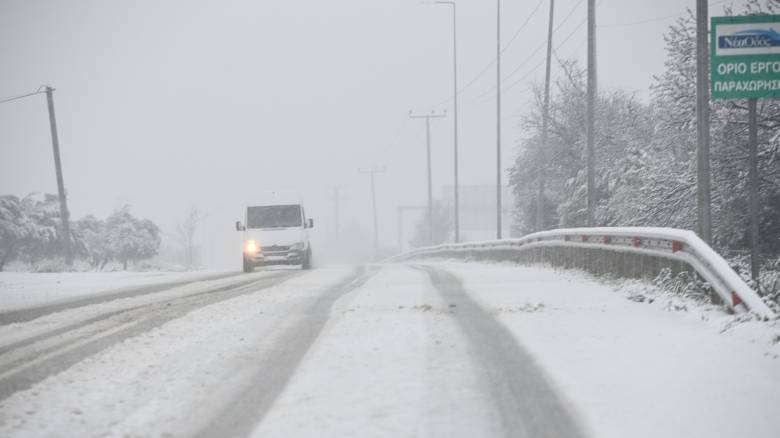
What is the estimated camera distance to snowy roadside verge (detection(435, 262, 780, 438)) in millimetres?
3387

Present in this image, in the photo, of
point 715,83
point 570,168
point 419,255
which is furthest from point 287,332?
point 419,255

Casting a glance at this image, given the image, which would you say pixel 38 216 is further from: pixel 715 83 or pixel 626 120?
pixel 715 83

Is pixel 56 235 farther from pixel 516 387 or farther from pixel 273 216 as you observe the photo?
pixel 516 387

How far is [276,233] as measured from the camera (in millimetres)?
20406

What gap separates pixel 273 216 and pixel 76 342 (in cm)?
1557

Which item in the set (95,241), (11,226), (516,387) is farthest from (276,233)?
(95,241)

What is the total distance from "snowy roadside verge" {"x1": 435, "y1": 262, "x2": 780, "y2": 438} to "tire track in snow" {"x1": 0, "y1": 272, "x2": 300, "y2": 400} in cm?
357

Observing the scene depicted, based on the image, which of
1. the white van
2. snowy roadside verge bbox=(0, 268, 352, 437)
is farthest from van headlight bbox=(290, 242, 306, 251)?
snowy roadside verge bbox=(0, 268, 352, 437)

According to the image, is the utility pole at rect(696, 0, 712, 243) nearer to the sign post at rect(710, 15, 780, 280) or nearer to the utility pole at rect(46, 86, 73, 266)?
the sign post at rect(710, 15, 780, 280)

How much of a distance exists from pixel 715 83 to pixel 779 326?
3927 mm

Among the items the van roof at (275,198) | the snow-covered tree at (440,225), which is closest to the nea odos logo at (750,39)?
the van roof at (275,198)

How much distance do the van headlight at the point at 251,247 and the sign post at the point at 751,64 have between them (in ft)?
48.9

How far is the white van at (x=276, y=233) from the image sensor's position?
20000 millimetres

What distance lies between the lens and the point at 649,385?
157 inches
